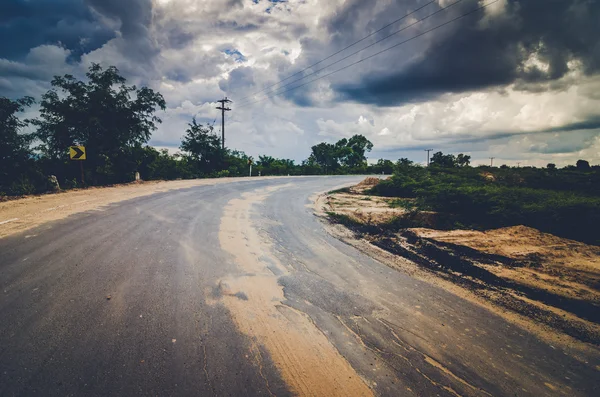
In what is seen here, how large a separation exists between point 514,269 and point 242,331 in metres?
4.67

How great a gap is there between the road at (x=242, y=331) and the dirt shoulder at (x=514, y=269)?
0.40 metres

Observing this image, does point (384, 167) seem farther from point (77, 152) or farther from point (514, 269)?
point (514, 269)

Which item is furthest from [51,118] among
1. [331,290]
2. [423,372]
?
[423,372]

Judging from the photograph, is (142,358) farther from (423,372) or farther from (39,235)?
(39,235)

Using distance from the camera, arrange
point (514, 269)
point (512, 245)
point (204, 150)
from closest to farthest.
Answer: point (514, 269)
point (512, 245)
point (204, 150)

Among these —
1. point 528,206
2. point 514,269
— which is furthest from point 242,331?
point 528,206

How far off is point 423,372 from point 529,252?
4028mm

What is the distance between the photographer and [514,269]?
4.50 metres

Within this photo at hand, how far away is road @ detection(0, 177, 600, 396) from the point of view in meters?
2.24

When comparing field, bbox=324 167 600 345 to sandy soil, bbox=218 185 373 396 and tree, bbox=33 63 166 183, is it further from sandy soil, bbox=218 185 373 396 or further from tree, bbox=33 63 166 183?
tree, bbox=33 63 166 183

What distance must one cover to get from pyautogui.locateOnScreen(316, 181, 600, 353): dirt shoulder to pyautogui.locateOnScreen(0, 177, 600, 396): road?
398 mm

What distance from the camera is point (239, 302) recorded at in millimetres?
3430

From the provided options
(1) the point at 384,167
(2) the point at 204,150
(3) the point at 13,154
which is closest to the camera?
(3) the point at 13,154

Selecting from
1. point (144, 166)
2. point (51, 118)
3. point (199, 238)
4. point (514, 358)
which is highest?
point (51, 118)
